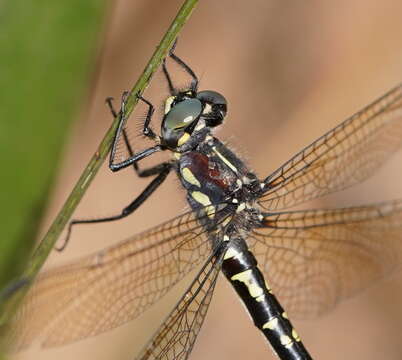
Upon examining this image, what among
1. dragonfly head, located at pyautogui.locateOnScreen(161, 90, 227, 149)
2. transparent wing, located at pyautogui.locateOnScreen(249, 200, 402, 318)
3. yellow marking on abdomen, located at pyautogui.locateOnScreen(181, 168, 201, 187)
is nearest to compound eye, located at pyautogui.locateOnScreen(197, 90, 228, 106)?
dragonfly head, located at pyautogui.locateOnScreen(161, 90, 227, 149)

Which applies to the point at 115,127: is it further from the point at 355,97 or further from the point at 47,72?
the point at 355,97

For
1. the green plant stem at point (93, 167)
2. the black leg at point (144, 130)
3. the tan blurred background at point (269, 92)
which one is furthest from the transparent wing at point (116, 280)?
the tan blurred background at point (269, 92)

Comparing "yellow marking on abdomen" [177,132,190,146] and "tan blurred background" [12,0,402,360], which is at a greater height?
"tan blurred background" [12,0,402,360]

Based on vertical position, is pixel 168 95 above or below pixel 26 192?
above

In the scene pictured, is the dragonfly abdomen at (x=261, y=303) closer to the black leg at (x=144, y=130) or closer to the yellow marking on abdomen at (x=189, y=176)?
the yellow marking on abdomen at (x=189, y=176)

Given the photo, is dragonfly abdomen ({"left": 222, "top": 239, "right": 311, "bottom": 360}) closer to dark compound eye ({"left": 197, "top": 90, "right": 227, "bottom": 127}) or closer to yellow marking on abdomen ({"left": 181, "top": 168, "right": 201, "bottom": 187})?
yellow marking on abdomen ({"left": 181, "top": 168, "right": 201, "bottom": 187})

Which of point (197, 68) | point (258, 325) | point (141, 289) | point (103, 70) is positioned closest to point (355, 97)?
point (197, 68)
